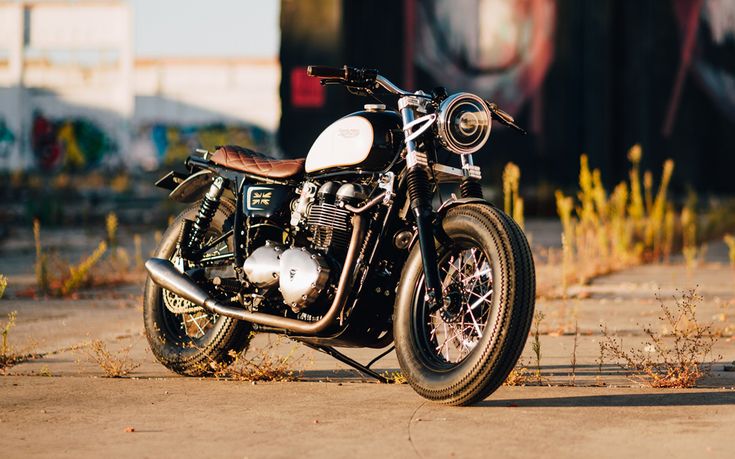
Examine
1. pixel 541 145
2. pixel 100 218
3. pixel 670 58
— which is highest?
pixel 670 58

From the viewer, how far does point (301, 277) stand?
6.30 metres

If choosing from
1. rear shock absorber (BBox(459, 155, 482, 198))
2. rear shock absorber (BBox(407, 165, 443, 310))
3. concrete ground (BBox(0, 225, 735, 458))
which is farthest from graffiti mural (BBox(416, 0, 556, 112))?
rear shock absorber (BBox(407, 165, 443, 310))

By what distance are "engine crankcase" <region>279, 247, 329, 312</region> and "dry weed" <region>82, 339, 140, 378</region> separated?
3.25 feet

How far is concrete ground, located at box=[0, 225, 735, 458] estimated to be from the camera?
5086 millimetres

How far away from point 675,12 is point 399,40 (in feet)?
15.9

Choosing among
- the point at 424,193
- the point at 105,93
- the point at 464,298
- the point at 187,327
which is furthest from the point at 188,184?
the point at 105,93

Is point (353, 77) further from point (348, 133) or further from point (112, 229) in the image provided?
point (112, 229)

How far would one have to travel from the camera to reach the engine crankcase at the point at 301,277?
20.5 ft

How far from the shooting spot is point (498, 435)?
524 centimetres

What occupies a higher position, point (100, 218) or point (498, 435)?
point (498, 435)

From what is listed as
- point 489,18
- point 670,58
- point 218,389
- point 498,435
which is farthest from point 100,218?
point 498,435

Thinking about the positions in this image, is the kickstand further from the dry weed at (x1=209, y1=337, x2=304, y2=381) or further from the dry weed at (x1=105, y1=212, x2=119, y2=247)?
the dry weed at (x1=105, y1=212, x2=119, y2=247)

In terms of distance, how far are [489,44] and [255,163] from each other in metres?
16.4

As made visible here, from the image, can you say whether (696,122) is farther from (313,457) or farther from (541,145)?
(313,457)
